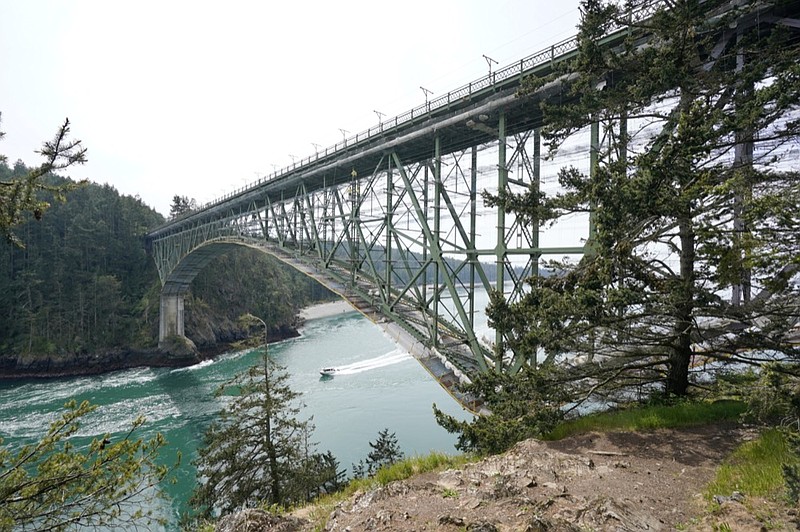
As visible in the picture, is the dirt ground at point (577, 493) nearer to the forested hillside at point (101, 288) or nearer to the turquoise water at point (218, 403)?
the turquoise water at point (218, 403)

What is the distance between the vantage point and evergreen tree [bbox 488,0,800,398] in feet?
14.7

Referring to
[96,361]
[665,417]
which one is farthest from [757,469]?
[96,361]

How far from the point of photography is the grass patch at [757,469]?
330 cm

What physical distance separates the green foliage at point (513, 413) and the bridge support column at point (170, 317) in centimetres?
4105

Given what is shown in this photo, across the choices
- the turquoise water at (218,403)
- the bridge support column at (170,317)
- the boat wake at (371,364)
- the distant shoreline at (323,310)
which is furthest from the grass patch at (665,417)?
the distant shoreline at (323,310)

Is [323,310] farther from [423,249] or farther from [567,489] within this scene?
[567,489]

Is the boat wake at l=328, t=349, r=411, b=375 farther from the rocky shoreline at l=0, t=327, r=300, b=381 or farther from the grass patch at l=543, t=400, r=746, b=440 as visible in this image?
the grass patch at l=543, t=400, r=746, b=440

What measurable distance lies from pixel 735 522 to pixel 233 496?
33.6ft

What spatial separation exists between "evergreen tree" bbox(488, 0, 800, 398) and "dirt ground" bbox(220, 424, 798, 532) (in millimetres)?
1394

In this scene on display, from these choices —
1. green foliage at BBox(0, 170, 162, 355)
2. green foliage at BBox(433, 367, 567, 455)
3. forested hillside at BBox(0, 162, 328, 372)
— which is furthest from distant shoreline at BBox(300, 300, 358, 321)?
green foliage at BBox(433, 367, 567, 455)

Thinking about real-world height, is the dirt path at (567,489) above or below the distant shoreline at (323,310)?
above

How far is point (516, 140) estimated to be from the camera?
1027cm

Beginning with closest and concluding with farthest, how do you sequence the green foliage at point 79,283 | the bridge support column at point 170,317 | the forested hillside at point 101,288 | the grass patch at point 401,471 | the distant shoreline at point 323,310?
the grass patch at point 401,471 → the green foliage at point 79,283 → the forested hillside at point 101,288 → the bridge support column at point 170,317 → the distant shoreline at point 323,310

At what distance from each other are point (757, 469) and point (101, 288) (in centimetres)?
5127
